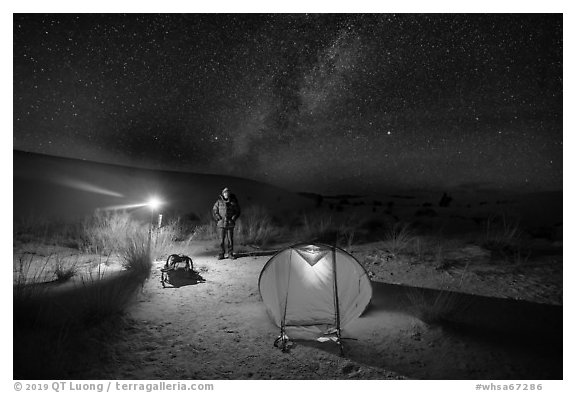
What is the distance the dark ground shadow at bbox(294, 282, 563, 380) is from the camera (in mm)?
3943

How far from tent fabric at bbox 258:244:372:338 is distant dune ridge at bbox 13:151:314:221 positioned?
14526 mm

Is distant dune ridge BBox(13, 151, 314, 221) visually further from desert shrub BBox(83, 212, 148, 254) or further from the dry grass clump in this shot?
the dry grass clump

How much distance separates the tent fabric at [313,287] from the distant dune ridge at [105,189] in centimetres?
1453

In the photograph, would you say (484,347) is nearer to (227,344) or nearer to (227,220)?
(227,344)

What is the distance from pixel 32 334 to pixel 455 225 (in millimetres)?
17232

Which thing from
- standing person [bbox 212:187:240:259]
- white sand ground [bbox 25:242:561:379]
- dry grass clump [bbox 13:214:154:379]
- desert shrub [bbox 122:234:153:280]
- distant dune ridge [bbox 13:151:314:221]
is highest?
distant dune ridge [bbox 13:151:314:221]

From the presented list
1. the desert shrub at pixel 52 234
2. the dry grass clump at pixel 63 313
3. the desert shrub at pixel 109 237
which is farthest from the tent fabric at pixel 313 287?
the desert shrub at pixel 52 234

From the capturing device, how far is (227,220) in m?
9.41

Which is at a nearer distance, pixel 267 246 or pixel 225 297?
pixel 225 297

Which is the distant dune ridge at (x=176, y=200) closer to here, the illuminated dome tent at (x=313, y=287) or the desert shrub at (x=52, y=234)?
the desert shrub at (x=52, y=234)

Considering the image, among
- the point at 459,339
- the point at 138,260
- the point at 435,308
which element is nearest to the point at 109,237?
the point at 138,260

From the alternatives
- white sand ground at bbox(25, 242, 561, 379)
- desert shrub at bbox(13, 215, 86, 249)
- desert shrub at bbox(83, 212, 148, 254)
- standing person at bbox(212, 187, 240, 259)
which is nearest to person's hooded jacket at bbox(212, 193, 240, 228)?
standing person at bbox(212, 187, 240, 259)

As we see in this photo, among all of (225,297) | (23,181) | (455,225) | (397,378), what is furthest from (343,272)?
(23,181)

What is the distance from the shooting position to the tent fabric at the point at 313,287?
529 cm
